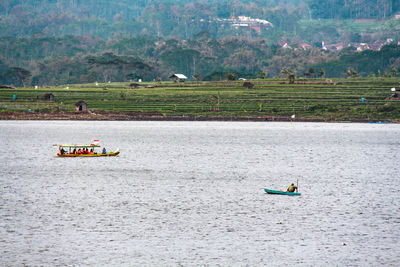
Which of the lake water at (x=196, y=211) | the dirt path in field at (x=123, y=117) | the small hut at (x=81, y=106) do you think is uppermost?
the small hut at (x=81, y=106)

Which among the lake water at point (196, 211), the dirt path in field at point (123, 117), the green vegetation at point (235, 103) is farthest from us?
the green vegetation at point (235, 103)

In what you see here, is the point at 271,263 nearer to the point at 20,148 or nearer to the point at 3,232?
the point at 3,232

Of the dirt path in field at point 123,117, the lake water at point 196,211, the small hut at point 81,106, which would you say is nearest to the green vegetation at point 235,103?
the dirt path in field at point 123,117

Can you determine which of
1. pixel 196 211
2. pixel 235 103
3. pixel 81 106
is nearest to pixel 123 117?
pixel 81 106

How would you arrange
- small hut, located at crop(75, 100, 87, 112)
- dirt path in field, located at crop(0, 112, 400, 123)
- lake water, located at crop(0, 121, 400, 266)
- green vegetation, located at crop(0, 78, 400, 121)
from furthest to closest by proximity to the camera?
small hut, located at crop(75, 100, 87, 112), green vegetation, located at crop(0, 78, 400, 121), dirt path in field, located at crop(0, 112, 400, 123), lake water, located at crop(0, 121, 400, 266)

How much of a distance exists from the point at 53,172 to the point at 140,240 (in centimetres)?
4126

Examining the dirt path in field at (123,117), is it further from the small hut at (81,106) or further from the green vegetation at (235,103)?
the small hut at (81,106)

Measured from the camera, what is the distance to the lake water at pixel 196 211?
45781mm

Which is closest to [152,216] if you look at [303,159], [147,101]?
[303,159]

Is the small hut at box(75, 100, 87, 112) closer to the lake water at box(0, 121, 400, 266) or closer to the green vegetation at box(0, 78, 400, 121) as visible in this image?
the green vegetation at box(0, 78, 400, 121)

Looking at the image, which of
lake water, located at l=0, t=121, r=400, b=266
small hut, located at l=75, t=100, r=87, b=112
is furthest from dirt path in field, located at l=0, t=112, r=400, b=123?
lake water, located at l=0, t=121, r=400, b=266

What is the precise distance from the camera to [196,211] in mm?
59750

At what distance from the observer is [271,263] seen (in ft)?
144

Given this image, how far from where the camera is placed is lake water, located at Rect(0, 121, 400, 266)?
45.8 metres
